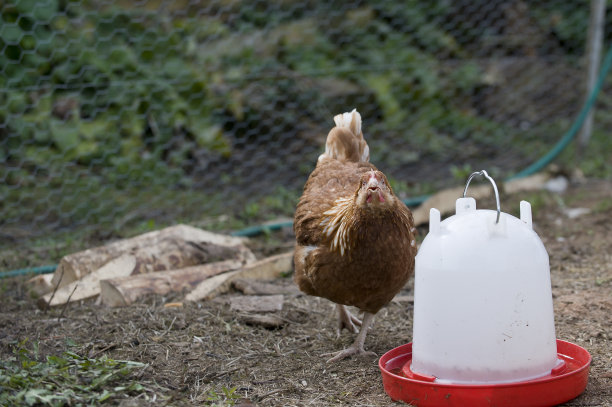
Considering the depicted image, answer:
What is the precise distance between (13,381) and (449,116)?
5360 millimetres

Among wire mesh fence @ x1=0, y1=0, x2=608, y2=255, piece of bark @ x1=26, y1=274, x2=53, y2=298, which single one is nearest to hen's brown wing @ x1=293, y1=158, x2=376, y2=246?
piece of bark @ x1=26, y1=274, x2=53, y2=298

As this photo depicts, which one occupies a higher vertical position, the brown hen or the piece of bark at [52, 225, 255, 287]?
the brown hen

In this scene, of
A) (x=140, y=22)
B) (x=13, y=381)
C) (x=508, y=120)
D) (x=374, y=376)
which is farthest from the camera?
(x=508, y=120)

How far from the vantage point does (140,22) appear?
4969 millimetres

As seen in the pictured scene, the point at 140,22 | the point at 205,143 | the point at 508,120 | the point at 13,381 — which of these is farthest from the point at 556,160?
the point at 13,381

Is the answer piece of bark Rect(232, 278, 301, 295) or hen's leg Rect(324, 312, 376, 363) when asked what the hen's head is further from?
piece of bark Rect(232, 278, 301, 295)

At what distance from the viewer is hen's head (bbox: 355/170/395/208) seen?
7.77ft

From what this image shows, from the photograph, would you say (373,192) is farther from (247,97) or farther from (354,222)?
(247,97)

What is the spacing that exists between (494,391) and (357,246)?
76cm

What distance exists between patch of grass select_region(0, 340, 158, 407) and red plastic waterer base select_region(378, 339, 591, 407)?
31.9 inches

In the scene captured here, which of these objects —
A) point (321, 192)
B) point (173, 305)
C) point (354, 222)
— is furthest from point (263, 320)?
point (354, 222)

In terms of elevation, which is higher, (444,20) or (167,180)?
(444,20)

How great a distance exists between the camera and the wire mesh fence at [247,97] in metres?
4.71

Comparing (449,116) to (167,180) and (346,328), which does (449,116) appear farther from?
(346,328)
